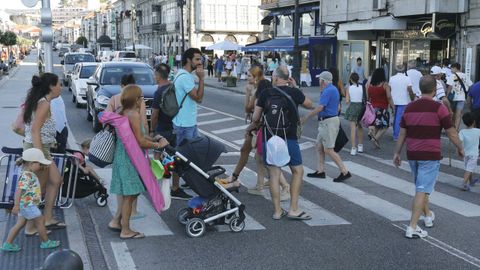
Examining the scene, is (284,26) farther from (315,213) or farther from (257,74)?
(315,213)

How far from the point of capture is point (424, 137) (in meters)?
6.38

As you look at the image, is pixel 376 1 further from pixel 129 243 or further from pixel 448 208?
pixel 129 243

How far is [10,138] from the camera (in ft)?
42.6

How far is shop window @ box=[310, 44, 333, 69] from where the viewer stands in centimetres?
3300

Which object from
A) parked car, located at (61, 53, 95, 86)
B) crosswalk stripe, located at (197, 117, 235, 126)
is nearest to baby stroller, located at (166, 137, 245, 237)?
crosswalk stripe, located at (197, 117, 235, 126)

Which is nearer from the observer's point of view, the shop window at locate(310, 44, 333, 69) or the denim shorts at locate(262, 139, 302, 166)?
the denim shorts at locate(262, 139, 302, 166)

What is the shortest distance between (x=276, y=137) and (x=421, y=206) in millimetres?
1786

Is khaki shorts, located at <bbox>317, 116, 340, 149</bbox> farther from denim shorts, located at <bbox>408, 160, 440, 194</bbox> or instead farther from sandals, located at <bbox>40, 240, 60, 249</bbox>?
sandals, located at <bbox>40, 240, 60, 249</bbox>

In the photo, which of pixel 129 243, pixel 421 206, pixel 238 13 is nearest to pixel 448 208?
pixel 421 206

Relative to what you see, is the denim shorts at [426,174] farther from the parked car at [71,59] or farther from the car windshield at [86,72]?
the parked car at [71,59]

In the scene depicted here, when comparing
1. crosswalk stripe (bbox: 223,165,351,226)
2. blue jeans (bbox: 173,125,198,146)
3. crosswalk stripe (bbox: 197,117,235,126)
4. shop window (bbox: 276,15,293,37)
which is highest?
shop window (bbox: 276,15,293,37)

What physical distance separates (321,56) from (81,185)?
89.3 ft

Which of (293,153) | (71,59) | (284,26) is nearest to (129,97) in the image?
(293,153)

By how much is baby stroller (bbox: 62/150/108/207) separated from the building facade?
12.2 m
